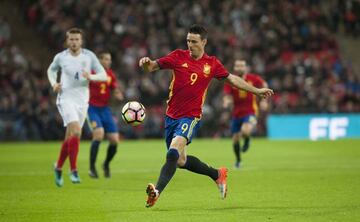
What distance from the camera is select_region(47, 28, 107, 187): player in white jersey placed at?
1373cm

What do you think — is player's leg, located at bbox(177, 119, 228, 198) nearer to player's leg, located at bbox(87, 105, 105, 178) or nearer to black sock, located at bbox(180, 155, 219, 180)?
black sock, located at bbox(180, 155, 219, 180)

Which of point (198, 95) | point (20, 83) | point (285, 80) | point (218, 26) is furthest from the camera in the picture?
point (218, 26)

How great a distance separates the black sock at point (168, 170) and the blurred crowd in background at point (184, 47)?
19.3 m

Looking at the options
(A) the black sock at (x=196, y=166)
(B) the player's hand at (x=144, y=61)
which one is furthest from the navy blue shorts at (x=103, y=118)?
(B) the player's hand at (x=144, y=61)

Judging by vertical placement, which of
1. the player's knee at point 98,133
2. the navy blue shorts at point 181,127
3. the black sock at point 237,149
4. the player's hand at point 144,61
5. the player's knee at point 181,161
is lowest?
the black sock at point 237,149

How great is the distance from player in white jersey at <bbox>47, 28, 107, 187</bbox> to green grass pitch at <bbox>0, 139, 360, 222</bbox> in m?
0.70

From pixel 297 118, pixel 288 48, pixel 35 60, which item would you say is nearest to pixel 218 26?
pixel 288 48

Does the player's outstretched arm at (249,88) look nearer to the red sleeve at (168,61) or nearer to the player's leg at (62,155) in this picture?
the red sleeve at (168,61)

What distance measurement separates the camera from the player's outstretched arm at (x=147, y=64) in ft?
32.8

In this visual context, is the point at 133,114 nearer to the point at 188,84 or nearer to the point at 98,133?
the point at 188,84

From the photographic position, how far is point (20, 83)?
1130 inches

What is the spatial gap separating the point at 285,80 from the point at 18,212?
21773 millimetres

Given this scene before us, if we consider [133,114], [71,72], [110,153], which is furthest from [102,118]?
[133,114]

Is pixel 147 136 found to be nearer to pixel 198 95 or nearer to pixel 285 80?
pixel 285 80
